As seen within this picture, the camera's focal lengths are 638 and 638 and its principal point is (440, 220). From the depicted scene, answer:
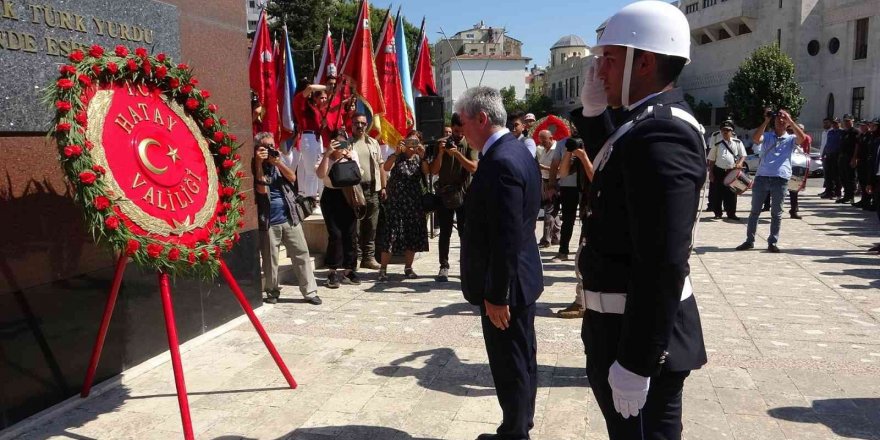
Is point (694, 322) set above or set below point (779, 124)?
below

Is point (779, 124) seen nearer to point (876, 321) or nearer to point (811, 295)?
point (811, 295)

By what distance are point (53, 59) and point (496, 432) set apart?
3.40 metres

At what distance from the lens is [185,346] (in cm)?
509

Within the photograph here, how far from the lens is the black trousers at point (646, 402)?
2.08 metres

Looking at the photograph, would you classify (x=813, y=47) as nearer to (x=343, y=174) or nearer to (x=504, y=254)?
(x=343, y=174)

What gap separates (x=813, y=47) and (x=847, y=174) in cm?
3284

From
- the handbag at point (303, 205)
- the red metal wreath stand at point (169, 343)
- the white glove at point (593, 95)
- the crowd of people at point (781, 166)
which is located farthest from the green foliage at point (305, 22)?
the white glove at point (593, 95)

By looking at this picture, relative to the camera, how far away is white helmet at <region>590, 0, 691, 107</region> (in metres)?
1.96

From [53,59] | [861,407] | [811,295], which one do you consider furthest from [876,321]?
[53,59]

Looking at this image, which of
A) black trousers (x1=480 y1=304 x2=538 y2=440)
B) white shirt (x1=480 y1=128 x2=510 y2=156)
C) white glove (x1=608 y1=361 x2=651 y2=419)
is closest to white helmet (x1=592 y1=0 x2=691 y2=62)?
white glove (x1=608 y1=361 x2=651 y2=419)

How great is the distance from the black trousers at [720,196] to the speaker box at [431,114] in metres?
5.73

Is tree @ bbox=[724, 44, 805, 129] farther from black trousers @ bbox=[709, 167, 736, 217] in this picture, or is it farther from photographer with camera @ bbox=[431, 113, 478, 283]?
photographer with camera @ bbox=[431, 113, 478, 283]

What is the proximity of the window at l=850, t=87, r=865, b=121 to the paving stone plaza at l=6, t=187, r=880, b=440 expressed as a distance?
3755 centimetres

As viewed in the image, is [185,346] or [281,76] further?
[281,76]
